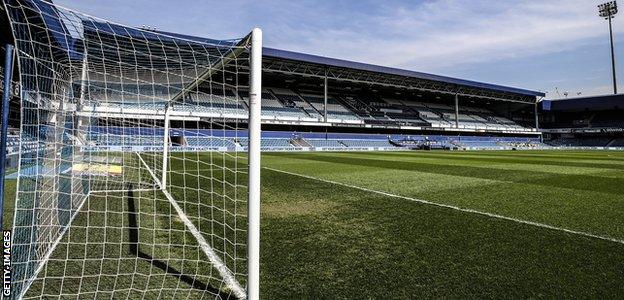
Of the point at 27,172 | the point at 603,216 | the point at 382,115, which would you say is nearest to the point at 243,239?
the point at 27,172

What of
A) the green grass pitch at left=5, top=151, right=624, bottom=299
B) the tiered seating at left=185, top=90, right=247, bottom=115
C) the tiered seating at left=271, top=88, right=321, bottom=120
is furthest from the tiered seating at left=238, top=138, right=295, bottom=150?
the green grass pitch at left=5, top=151, right=624, bottom=299

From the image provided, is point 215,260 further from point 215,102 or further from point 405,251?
point 215,102

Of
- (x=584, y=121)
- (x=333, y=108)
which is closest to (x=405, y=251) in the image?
(x=333, y=108)

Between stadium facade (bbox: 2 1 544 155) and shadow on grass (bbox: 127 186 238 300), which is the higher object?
stadium facade (bbox: 2 1 544 155)

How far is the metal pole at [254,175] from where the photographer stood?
2.64 meters

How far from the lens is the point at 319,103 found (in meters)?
42.7

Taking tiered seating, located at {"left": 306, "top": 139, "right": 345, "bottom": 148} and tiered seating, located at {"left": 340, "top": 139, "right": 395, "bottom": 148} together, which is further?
tiered seating, located at {"left": 340, "top": 139, "right": 395, "bottom": 148}

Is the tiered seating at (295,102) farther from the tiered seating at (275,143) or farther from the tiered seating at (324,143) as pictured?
the tiered seating at (275,143)

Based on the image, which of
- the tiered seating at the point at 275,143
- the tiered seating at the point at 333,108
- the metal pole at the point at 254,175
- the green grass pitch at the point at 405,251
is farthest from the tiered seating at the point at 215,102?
the tiered seating at the point at 333,108

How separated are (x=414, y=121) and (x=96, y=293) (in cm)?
4499

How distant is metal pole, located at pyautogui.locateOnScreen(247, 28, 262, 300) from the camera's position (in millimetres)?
2643

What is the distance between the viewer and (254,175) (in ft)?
8.75

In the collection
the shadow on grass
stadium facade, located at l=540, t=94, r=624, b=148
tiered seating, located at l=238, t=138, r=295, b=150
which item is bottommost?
the shadow on grass

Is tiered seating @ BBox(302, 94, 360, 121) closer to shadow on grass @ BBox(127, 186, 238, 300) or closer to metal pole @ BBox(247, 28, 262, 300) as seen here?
shadow on grass @ BBox(127, 186, 238, 300)
